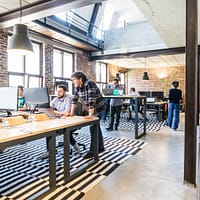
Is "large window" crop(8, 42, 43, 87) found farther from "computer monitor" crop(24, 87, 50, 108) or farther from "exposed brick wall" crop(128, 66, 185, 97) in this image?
"exposed brick wall" crop(128, 66, 185, 97)

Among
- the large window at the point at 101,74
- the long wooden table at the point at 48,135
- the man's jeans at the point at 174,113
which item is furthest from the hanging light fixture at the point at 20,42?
the large window at the point at 101,74

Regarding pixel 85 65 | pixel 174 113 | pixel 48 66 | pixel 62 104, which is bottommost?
pixel 174 113

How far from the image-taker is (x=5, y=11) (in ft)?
14.3

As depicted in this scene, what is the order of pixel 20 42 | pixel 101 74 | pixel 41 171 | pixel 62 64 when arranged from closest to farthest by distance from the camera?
pixel 41 171
pixel 20 42
pixel 62 64
pixel 101 74

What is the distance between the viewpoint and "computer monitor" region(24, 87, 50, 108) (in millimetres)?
3053

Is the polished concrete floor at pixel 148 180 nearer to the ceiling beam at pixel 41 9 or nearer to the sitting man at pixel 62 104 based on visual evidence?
the sitting man at pixel 62 104

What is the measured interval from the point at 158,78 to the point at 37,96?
10.7 m

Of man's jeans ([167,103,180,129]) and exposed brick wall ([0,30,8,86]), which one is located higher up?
exposed brick wall ([0,30,8,86])

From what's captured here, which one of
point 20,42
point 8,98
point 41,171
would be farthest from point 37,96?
point 41,171

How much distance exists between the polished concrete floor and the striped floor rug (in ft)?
0.48

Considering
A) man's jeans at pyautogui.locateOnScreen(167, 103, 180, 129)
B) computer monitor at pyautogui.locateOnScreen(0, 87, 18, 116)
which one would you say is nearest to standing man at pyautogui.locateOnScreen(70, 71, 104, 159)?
computer monitor at pyautogui.locateOnScreen(0, 87, 18, 116)

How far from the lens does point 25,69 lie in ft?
20.9

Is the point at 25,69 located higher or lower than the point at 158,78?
lower

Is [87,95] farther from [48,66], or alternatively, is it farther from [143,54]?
[143,54]
